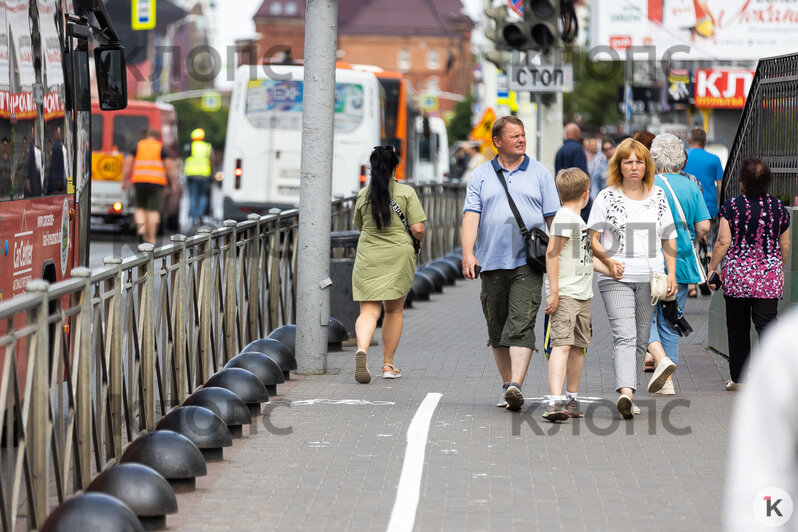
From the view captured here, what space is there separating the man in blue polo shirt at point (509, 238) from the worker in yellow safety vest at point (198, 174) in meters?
18.7

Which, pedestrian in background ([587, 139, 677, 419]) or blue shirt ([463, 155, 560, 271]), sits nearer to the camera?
pedestrian in background ([587, 139, 677, 419])

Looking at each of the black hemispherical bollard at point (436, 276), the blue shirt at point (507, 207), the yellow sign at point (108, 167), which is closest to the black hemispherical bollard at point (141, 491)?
the blue shirt at point (507, 207)

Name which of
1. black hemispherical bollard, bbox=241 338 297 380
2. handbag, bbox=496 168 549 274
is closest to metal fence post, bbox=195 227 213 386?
black hemispherical bollard, bbox=241 338 297 380

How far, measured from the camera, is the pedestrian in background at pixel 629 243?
27.5 ft

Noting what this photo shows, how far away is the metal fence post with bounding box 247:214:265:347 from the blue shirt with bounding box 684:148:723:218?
485 centimetres

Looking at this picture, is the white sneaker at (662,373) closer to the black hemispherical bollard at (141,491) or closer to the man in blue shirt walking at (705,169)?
the black hemispherical bollard at (141,491)

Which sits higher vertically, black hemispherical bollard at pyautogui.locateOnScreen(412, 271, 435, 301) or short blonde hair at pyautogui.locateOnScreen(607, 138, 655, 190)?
short blonde hair at pyautogui.locateOnScreen(607, 138, 655, 190)

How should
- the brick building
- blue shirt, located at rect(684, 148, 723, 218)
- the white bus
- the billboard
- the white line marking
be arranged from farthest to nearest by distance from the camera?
1. the brick building
2. the billboard
3. the white bus
4. blue shirt, located at rect(684, 148, 723, 218)
5. the white line marking

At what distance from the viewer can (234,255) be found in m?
10.0

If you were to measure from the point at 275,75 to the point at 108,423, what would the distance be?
18.1 m

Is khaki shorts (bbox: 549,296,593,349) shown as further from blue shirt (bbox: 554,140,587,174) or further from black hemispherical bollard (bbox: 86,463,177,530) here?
blue shirt (bbox: 554,140,587,174)

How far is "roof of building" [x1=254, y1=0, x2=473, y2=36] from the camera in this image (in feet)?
470

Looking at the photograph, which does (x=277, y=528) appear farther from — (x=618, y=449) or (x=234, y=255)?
(x=234, y=255)

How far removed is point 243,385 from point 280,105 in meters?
16.1
